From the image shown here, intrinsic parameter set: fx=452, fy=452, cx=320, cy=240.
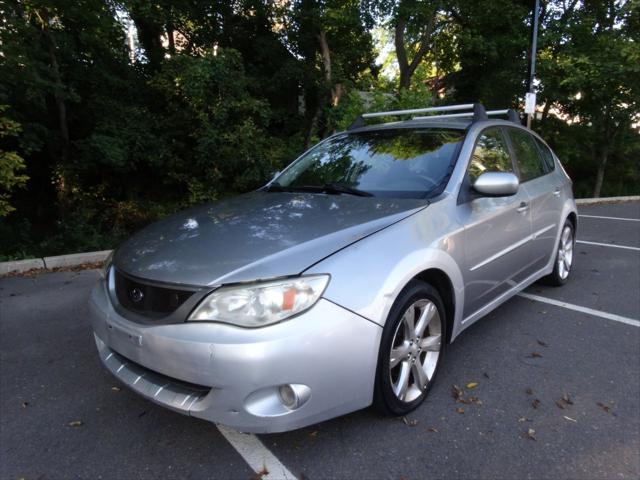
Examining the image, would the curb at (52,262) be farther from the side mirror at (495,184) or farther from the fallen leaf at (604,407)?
the fallen leaf at (604,407)

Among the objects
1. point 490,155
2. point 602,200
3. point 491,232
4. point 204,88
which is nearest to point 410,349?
point 491,232

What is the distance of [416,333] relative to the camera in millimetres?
2492

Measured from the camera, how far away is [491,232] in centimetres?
306

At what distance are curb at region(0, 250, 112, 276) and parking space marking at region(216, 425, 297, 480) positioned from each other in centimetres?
461

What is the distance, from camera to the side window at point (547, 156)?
14.2ft

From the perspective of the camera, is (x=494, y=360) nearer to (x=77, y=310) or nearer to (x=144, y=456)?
(x=144, y=456)

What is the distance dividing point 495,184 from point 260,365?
1.80 metres

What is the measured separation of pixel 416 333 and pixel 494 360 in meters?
0.99

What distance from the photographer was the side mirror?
2748 mm

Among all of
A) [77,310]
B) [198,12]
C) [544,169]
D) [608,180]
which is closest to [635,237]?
[544,169]

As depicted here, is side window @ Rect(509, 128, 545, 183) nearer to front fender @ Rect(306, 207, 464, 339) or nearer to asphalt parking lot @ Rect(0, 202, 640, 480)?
asphalt parking lot @ Rect(0, 202, 640, 480)

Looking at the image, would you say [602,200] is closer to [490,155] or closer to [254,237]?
[490,155]

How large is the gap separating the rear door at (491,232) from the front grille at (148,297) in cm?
173

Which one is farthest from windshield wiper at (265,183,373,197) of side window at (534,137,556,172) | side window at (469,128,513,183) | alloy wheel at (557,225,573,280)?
alloy wheel at (557,225,573,280)
